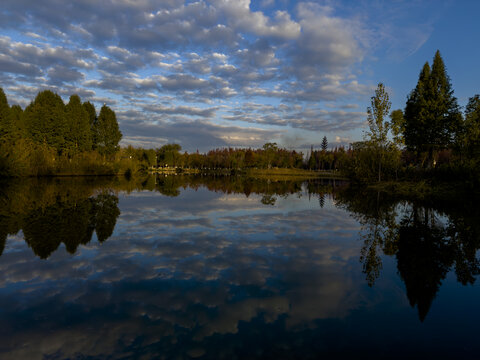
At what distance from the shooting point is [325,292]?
6.02 metres

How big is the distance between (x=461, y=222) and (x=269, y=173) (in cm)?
7694

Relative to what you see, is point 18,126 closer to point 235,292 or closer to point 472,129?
point 235,292

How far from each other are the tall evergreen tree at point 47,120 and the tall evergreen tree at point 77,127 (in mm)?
1123

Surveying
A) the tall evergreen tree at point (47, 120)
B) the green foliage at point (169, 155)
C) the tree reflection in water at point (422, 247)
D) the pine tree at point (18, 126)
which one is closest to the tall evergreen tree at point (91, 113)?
the tall evergreen tree at point (47, 120)

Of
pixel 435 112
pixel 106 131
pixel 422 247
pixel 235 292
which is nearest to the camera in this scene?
pixel 235 292

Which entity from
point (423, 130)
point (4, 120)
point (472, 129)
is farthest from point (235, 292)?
point (4, 120)

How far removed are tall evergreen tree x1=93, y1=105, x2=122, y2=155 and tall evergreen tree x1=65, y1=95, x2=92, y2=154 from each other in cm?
488

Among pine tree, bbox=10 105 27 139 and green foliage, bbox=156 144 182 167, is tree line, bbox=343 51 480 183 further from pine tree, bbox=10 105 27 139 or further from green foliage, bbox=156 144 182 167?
green foliage, bbox=156 144 182 167

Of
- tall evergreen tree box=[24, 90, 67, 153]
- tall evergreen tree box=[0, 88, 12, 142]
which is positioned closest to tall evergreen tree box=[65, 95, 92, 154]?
tall evergreen tree box=[24, 90, 67, 153]

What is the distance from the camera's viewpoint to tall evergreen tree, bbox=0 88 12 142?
42031 millimetres

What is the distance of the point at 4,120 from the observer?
4241 cm

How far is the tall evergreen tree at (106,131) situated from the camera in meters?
59.2

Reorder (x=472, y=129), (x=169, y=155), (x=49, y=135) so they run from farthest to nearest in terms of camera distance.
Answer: (x=169, y=155) < (x=49, y=135) < (x=472, y=129)

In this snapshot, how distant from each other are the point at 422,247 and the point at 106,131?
205 feet
